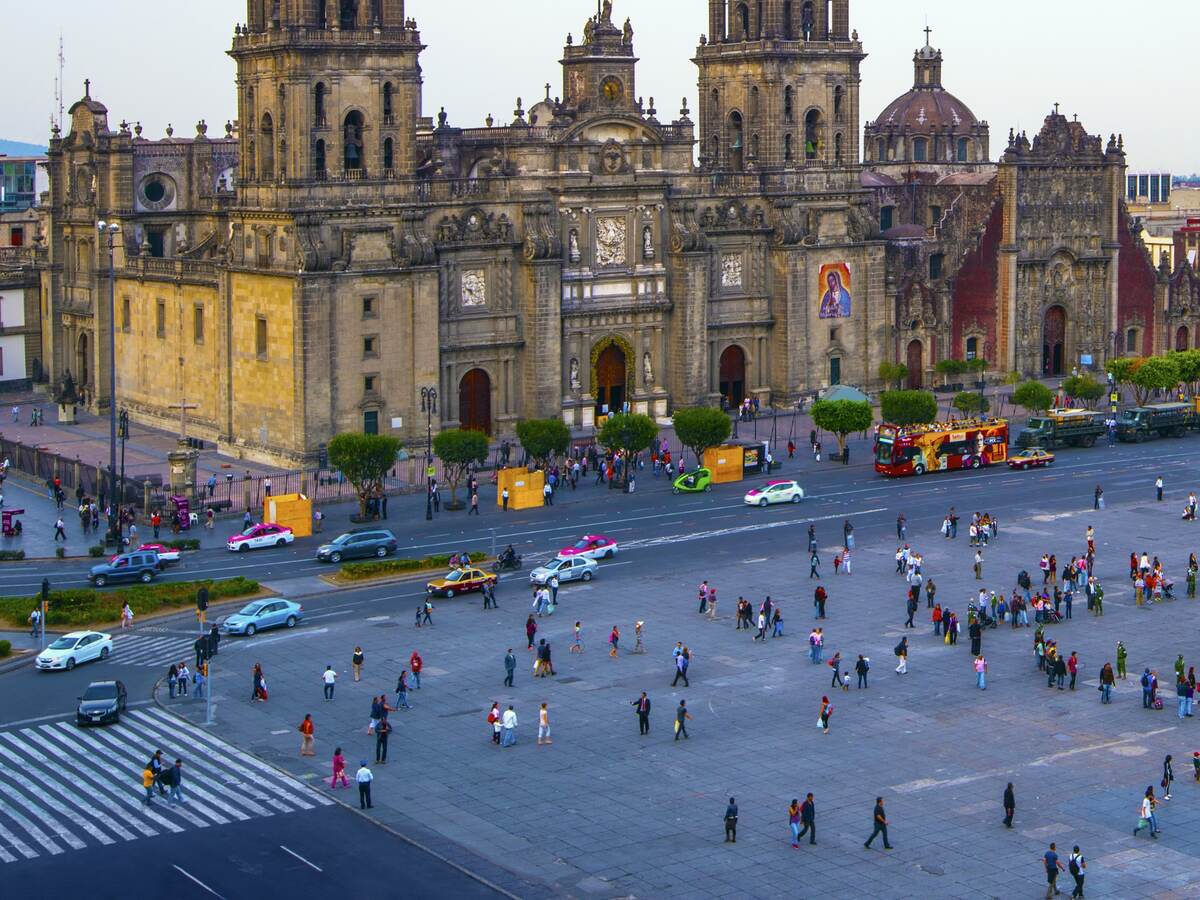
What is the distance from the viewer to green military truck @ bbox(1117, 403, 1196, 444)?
114062 millimetres

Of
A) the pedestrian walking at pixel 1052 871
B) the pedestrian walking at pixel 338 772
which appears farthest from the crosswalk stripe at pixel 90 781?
the pedestrian walking at pixel 1052 871

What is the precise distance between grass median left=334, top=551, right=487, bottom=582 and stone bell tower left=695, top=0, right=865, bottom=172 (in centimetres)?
4270

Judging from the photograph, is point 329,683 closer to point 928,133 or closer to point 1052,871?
point 1052,871

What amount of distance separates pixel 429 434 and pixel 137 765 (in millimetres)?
41835

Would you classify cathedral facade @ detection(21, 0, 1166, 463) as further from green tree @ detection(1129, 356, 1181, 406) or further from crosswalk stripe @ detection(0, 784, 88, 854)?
crosswalk stripe @ detection(0, 784, 88, 854)

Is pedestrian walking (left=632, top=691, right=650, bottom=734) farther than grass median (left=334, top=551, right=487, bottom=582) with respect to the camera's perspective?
No

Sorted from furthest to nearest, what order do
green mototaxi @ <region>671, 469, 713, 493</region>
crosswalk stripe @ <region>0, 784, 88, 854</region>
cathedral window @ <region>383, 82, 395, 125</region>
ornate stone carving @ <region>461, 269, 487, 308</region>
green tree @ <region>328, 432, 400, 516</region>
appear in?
ornate stone carving @ <region>461, 269, 487, 308</region> → cathedral window @ <region>383, 82, 395, 125</region> → green mototaxi @ <region>671, 469, 713, 493</region> → green tree @ <region>328, 432, 400, 516</region> → crosswalk stripe @ <region>0, 784, 88, 854</region>

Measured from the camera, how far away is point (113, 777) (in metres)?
57.7

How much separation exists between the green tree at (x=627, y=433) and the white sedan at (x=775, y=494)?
618 cm

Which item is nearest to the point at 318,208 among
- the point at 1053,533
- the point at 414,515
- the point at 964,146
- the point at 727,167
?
the point at 414,515

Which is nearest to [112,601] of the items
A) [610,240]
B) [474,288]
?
[474,288]

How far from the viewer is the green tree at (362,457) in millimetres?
90625

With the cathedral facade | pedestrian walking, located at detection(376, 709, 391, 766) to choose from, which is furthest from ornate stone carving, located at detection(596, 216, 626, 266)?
pedestrian walking, located at detection(376, 709, 391, 766)

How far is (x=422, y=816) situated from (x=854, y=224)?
238ft
